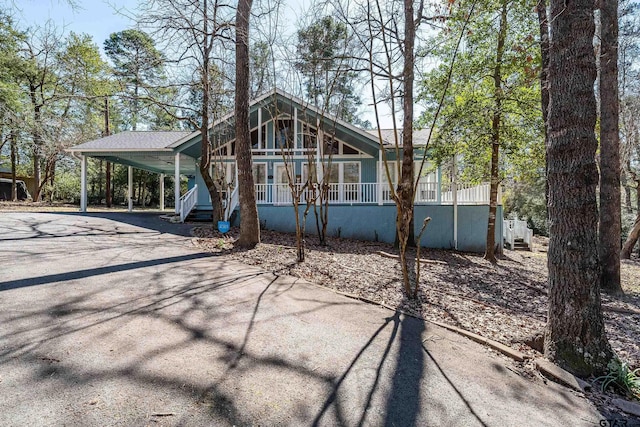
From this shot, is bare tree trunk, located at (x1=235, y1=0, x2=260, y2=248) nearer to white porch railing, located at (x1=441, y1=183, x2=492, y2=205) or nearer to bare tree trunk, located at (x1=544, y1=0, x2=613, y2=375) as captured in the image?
bare tree trunk, located at (x1=544, y1=0, x2=613, y2=375)

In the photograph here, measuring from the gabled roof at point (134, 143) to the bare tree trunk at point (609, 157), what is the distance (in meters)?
13.6

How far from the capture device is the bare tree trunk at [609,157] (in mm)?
6723

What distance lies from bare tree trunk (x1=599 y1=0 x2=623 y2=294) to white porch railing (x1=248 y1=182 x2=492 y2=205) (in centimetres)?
491

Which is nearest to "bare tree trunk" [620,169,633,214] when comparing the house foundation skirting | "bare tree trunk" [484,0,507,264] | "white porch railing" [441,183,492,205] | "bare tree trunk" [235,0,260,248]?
"white porch railing" [441,183,492,205]

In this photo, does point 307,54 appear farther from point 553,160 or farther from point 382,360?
point 382,360

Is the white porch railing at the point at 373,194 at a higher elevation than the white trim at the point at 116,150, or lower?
lower

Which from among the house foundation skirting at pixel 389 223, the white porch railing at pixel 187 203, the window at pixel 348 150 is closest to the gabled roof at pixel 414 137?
the window at pixel 348 150

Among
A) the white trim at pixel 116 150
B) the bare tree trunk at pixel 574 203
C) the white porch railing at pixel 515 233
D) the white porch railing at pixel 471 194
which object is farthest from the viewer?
the white porch railing at pixel 515 233

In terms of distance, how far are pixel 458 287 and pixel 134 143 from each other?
14.7 m

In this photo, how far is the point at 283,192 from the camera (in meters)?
12.4

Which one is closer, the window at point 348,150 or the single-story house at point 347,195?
the single-story house at point 347,195

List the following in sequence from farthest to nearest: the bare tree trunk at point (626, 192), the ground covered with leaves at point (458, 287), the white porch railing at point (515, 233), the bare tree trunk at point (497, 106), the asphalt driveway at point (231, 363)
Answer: the bare tree trunk at point (626, 192) → the white porch railing at point (515, 233) → the bare tree trunk at point (497, 106) → the ground covered with leaves at point (458, 287) → the asphalt driveway at point (231, 363)

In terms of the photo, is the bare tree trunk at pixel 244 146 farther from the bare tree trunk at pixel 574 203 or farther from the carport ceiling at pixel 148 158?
the carport ceiling at pixel 148 158

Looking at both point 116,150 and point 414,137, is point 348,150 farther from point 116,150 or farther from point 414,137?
point 116,150
